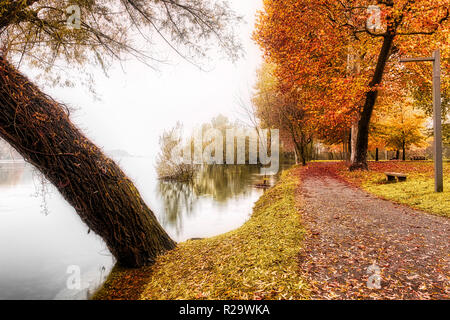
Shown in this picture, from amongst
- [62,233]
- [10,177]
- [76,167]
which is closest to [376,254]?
[76,167]

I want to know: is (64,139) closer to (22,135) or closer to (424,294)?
(22,135)

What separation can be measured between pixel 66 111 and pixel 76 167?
939mm

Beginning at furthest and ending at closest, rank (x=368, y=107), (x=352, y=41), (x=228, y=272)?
(x=352, y=41)
(x=368, y=107)
(x=228, y=272)

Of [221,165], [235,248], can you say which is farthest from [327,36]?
[221,165]

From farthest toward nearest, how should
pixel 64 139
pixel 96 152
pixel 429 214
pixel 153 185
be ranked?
pixel 153 185
pixel 429 214
pixel 96 152
pixel 64 139

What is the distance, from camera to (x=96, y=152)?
12.0ft

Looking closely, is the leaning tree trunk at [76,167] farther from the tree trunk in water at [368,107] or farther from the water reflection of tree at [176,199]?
the tree trunk in water at [368,107]

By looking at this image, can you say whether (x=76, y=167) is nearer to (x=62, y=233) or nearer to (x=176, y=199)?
(x=62, y=233)

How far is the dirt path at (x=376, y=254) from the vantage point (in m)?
2.32

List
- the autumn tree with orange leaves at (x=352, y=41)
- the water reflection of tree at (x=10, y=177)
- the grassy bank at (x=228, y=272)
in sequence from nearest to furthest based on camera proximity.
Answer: the grassy bank at (x=228, y=272) < the autumn tree with orange leaves at (x=352, y=41) < the water reflection of tree at (x=10, y=177)

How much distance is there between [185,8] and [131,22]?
1.09 metres

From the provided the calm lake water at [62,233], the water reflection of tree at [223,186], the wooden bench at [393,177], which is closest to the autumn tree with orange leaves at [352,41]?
the wooden bench at [393,177]

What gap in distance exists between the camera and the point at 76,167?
3.34 meters

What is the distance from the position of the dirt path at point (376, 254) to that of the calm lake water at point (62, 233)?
3.48 meters
